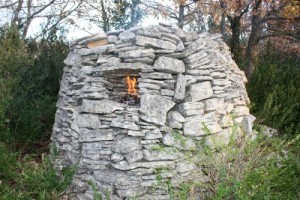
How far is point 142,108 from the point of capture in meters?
4.02

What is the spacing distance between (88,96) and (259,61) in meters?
5.54

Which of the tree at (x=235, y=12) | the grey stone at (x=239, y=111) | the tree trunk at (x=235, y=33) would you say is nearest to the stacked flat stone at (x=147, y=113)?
the grey stone at (x=239, y=111)

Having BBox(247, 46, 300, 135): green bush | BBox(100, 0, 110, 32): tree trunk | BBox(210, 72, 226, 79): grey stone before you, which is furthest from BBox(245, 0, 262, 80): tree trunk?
BBox(100, 0, 110, 32): tree trunk

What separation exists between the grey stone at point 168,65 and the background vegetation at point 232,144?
1.12 meters

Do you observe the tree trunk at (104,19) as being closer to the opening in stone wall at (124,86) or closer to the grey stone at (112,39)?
the grey stone at (112,39)

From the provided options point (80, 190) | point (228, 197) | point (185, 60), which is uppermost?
point (185, 60)

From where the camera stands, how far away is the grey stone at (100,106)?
4.11m

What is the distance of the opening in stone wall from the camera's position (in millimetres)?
4301

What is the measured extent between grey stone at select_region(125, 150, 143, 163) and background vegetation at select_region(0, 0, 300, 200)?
2.10ft

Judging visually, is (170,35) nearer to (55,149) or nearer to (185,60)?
(185,60)

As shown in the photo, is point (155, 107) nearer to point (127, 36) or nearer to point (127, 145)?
point (127, 145)

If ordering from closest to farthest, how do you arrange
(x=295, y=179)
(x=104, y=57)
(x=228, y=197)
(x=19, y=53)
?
(x=228, y=197) → (x=295, y=179) → (x=104, y=57) → (x=19, y=53)

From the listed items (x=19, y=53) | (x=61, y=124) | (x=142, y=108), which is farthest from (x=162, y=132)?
(x=19, y=53)

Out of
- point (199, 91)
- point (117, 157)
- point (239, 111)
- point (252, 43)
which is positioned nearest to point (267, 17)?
point (252, 43)
